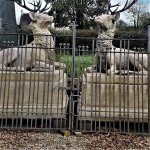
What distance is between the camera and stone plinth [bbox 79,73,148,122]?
6520 millimetres

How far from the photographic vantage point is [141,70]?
22.9 feet

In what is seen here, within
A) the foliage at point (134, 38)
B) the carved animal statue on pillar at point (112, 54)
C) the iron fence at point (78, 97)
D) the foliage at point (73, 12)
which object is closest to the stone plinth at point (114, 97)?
the iron fence at point (78, 97)

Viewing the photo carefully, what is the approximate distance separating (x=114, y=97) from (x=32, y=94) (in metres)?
1.68

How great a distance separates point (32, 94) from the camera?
21.9 ft

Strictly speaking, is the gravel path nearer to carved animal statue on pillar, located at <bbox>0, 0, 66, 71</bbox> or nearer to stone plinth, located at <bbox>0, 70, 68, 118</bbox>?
stone plinth, located at <bbox>0, 70, 68, 118</bbox>

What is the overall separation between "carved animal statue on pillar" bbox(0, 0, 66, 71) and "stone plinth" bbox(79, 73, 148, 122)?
2.85 ft

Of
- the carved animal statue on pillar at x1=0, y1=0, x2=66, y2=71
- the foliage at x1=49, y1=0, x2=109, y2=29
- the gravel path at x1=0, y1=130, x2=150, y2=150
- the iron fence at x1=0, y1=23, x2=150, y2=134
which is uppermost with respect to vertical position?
the foliage at x1=49, y1=0, x2=109, y2=29

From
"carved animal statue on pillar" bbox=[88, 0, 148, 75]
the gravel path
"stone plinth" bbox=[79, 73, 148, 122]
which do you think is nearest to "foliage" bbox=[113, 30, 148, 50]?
"carved animal statue on pillar" bbox=[88, 0, 148, 75]

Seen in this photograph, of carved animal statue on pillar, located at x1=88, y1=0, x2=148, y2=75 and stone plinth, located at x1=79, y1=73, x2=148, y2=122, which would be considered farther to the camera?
carved animal statue on pillar, located at x1=88, y1=0, x2=148, y2=75

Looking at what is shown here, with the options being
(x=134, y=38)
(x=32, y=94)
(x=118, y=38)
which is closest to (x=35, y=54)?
(x=32, y=94)

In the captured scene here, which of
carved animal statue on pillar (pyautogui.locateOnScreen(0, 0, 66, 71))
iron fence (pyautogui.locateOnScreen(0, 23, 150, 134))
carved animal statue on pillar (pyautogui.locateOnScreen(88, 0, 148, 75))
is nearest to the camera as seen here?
iron fence (pyautogui.locateOnScreen(0, 23, 150, 134))

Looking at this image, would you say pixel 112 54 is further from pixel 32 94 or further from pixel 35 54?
pixel 32 94

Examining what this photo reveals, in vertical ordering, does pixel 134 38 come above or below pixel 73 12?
below

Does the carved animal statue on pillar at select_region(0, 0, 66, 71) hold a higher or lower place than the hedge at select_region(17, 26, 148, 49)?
lower
